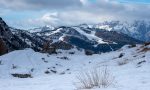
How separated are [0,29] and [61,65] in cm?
6078

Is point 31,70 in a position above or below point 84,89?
below

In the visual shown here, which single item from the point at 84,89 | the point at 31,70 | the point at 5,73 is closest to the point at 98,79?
the point at 84,89

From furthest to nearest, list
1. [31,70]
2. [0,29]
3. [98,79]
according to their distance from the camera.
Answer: [0,29] < [31,70] < [98,79]

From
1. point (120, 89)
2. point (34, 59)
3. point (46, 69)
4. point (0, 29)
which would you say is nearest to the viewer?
point (120, 89)

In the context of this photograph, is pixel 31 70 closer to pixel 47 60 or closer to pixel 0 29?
pixel 47 60

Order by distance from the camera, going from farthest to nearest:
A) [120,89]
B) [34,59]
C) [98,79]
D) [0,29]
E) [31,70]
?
[0,29], [34,59], [31,70], [98,79], [120,89]

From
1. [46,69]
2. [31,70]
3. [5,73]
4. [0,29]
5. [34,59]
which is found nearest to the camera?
[5,73]

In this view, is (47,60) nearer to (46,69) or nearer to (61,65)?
(61,65)

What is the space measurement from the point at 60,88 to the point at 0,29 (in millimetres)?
84367

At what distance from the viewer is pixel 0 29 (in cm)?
9712

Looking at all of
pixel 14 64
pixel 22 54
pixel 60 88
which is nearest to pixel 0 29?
pixel 22 54

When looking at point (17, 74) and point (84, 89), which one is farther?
point (17, 74)

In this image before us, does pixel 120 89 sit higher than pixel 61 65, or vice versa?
pixel 120 89

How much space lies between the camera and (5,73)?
28.7 metres
